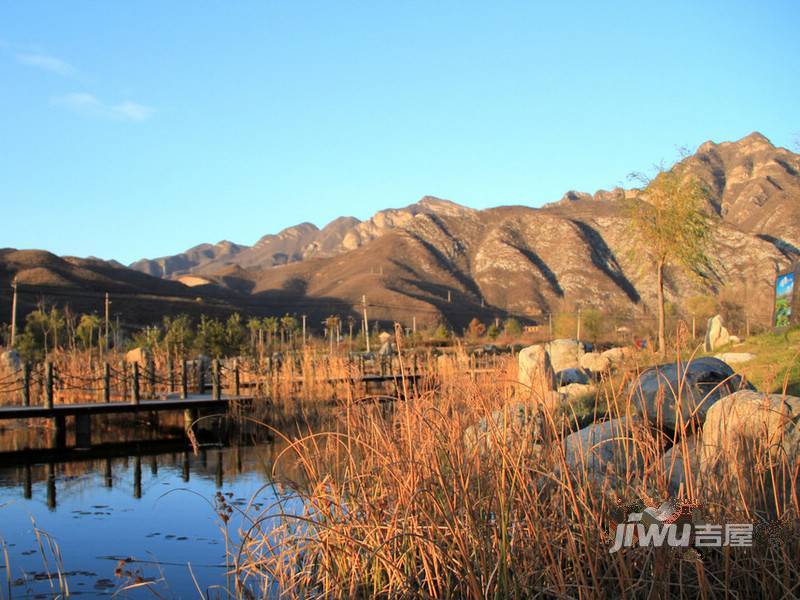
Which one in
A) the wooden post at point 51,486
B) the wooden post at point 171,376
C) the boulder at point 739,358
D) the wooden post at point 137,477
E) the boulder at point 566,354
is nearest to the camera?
the wooden post at point 51,486

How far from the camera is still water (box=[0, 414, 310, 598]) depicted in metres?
5.80

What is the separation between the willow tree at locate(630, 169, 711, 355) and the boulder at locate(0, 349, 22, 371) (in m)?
17.5

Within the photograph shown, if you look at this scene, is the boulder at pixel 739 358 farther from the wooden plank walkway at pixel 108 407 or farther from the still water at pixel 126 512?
the wooden plank walkway at pixel 108 407

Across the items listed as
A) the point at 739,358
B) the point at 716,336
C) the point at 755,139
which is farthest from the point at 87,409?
the point at 755,139

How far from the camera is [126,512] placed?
8555 mm

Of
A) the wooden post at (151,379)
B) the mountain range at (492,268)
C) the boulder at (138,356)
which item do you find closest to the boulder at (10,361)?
the boulder at (138,356)

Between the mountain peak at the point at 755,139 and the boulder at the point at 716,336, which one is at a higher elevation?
the mountain peak at the point at 755,139

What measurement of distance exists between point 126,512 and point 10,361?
15.4m

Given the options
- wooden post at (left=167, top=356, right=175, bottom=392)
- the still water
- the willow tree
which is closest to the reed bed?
the still water

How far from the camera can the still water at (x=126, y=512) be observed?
5.80 meters

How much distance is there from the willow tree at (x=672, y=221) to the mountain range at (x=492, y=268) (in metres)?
32.1

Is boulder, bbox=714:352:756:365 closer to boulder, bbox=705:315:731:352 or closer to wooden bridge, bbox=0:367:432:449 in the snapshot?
wooden bridge, bbox=0:367:432:449

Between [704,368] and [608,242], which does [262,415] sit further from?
[608,242]

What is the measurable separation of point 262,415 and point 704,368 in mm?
9079
